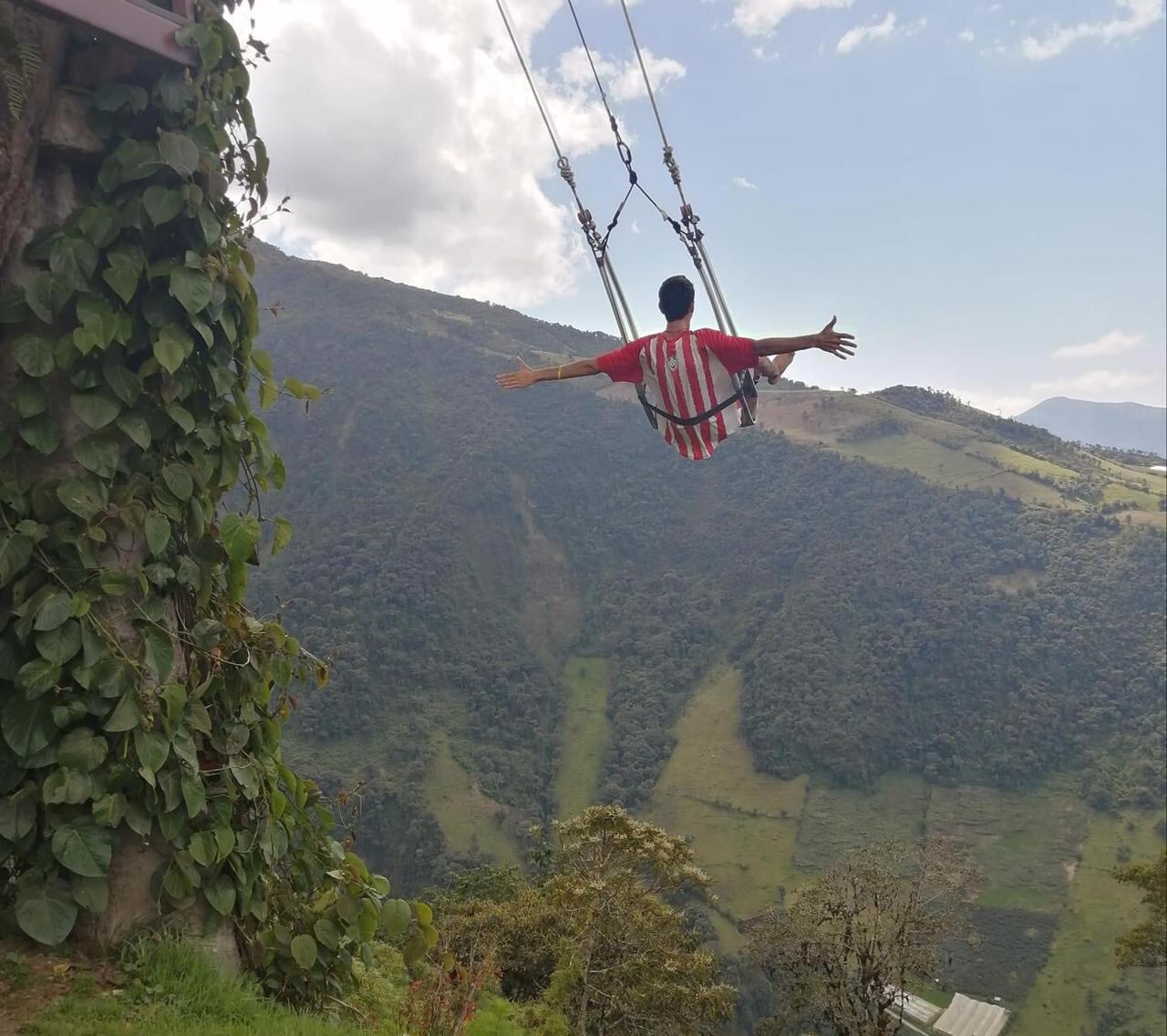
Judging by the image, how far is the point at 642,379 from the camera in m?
3.97

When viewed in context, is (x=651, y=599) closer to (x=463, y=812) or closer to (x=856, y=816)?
(x=856, y=816)

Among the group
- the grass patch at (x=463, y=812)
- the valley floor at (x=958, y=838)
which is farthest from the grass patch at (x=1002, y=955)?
the grass patch at (x=463, y=812)

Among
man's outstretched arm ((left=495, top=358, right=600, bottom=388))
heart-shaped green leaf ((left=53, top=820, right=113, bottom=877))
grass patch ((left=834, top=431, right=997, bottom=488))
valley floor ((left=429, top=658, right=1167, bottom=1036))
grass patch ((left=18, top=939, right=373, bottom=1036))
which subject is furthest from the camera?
grass patch ((left=834, top=431, right=997, bottom=488))

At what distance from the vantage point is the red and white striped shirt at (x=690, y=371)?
371 centimetres

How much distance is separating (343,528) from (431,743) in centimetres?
3292

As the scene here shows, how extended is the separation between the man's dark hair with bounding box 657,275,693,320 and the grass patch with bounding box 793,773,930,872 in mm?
57661

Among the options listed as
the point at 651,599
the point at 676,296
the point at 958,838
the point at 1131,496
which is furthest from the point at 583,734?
the point at 676,296

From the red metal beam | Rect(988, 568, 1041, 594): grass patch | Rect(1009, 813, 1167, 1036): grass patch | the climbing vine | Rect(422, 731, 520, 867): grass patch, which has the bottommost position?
Rect(422, 731, 520, 867): grass patch

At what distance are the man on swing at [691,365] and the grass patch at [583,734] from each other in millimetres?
61895

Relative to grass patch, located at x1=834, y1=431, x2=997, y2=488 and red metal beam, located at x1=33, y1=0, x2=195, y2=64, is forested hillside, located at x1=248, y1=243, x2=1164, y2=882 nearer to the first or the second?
grass patch, located at x1=834, y1=431, x2=997, y2=488

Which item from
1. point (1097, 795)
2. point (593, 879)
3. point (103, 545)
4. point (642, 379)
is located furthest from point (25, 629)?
point (1097, 795)

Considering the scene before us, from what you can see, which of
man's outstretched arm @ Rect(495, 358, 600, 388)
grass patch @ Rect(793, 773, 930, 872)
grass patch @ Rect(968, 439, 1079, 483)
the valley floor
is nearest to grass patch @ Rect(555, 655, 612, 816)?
the valley floor

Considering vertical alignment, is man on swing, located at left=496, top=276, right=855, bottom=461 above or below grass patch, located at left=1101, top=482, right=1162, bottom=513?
below

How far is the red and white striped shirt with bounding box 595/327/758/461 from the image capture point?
371 centimetres
